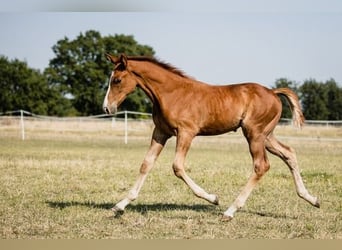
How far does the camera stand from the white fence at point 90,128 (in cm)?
1598

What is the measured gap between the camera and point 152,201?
6195 mm

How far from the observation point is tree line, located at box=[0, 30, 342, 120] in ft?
33.7

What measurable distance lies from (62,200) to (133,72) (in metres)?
1.99

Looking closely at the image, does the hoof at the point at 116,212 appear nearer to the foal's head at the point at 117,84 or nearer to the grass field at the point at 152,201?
the grass field at the point at 152,201

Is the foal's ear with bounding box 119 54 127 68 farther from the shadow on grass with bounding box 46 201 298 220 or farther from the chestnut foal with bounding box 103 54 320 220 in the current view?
the shadow on grass with bounding box 46 201 298 220

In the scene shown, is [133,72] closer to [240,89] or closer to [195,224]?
[240,89]

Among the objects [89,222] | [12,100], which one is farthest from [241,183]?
[12,100]

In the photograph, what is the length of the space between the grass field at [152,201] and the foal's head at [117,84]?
1.22 meters

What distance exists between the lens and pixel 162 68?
5527mm

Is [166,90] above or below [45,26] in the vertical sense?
below

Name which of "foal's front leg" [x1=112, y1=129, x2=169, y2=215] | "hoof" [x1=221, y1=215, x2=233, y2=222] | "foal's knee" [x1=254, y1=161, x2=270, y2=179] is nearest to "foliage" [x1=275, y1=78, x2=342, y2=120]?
"foal's knee" [x1=254, y1=161, x2=270, y2=179]

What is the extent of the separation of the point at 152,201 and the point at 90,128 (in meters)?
13.5

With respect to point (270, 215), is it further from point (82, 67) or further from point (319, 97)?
point (82, 67)

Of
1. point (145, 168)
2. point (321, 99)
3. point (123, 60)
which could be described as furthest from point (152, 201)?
point (321, 99)
